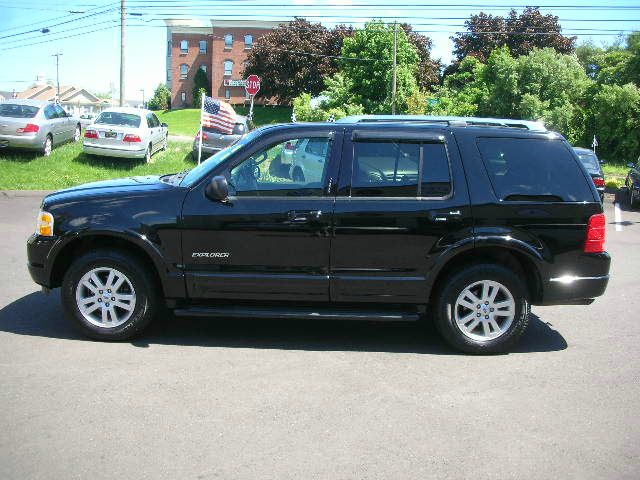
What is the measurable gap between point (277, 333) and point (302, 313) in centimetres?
73

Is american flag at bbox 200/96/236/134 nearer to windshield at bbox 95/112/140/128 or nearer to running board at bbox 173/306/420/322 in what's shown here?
windshield at bbox 95/112/140/128

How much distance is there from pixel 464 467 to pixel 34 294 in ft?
17.2

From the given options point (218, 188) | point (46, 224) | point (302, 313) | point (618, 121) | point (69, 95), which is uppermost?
point (69, 95)

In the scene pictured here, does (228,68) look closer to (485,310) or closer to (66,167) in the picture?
(66,167)

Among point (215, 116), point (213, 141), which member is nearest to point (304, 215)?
point (215, 116)

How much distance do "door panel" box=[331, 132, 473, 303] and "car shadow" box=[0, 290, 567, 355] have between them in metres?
0.60

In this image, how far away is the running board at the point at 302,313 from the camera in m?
5.41

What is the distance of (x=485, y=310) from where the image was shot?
5.56 m

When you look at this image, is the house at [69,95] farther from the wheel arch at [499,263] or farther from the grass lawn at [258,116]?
the wheel arch at [499,263]

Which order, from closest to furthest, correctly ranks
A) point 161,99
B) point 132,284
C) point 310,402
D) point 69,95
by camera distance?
point 310,402
point 132,284
point 161,99
point 69,95

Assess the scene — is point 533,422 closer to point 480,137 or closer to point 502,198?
point 502,198

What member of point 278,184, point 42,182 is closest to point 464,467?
point 278,184

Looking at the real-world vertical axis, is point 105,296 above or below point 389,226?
below

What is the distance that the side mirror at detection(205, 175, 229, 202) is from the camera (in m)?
5.30
